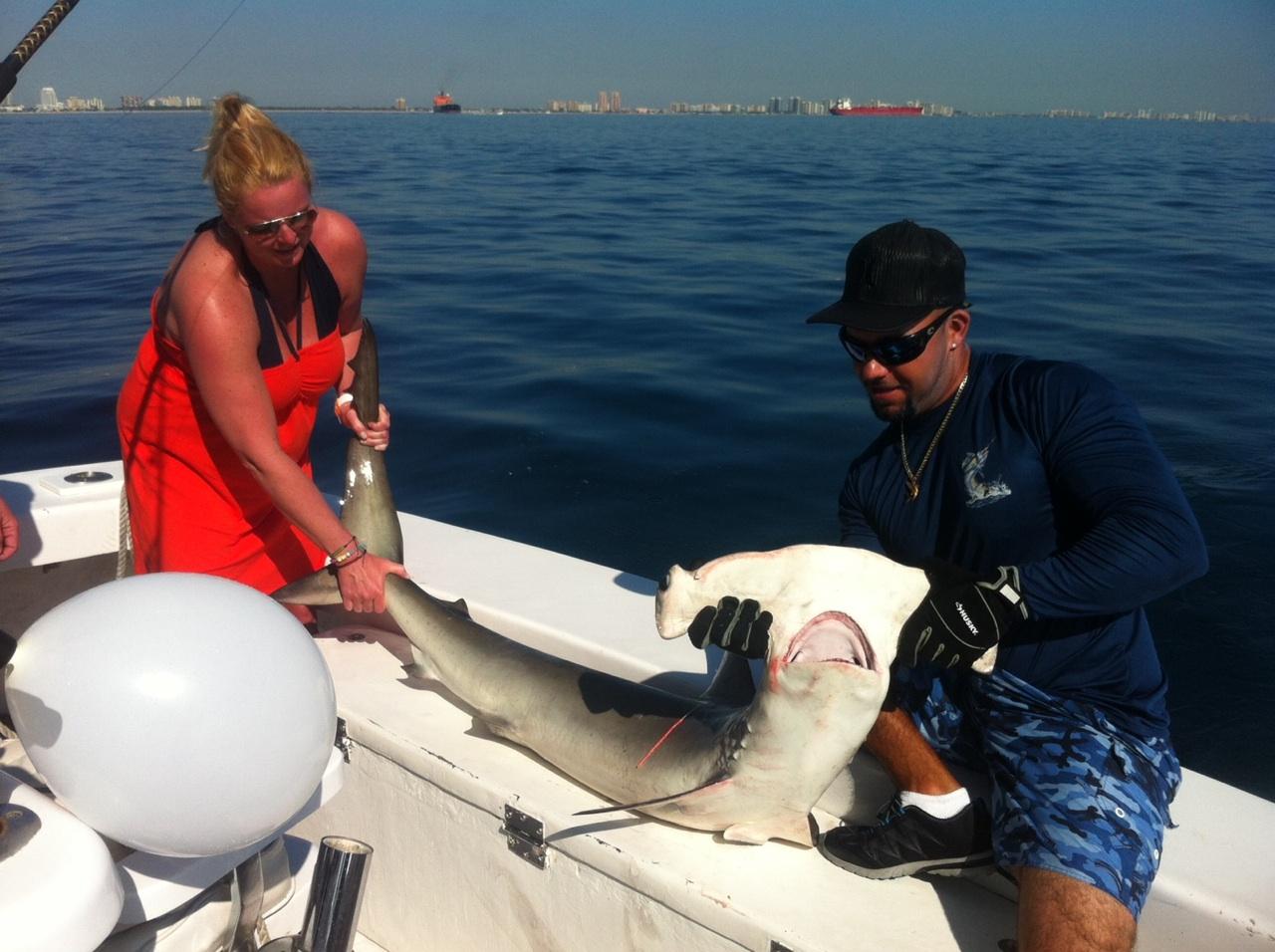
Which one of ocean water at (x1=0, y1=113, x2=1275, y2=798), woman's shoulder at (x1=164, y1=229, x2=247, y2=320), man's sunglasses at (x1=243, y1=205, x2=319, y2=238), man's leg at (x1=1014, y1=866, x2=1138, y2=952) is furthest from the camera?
ocean water at (x1=0, y1=113, x2=1275, y2=798)

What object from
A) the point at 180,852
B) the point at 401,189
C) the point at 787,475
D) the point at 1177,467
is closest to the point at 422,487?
the point at 787,475

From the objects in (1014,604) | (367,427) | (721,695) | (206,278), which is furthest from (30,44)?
(1014,604)

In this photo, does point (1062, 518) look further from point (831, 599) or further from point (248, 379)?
point (248, 379)

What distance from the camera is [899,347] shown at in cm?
247

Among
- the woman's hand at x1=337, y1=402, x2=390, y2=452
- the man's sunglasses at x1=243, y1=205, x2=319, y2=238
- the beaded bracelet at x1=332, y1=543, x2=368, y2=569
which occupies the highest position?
the man's sunglasses at x1=243, y1=205, x2=319, y2=238

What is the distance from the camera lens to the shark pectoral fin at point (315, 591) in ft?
10.5

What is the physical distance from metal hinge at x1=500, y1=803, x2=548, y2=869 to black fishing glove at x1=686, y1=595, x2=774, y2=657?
0.66 metres

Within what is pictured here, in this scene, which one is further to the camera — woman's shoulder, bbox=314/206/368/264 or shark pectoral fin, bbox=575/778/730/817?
woman's shoulder, bbox=314/206/368/264

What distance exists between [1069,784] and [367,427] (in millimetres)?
2304

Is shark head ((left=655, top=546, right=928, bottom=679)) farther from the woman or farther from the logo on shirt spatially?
the woman

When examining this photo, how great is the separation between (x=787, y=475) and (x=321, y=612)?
3.84 m

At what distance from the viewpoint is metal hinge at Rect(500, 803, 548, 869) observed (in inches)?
95.1

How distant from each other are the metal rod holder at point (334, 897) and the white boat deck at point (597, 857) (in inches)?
27.0

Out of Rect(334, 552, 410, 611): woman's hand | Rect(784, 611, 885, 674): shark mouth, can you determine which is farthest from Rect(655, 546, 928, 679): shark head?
Rect(334, 552, 410, 611): woman's hand
